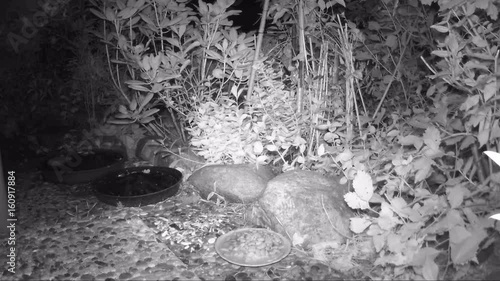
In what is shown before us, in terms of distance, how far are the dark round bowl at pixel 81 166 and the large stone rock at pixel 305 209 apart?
130 centimetres

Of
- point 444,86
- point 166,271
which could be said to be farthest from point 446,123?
point 166,271

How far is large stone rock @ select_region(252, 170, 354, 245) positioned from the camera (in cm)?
219

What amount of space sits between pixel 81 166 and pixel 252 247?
173cm

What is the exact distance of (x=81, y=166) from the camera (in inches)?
127

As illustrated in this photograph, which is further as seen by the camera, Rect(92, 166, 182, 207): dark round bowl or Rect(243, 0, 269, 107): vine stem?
Rect(243, 0, 269, 107): vine stem

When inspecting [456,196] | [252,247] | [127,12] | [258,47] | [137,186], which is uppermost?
[127,12]

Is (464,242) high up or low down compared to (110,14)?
down

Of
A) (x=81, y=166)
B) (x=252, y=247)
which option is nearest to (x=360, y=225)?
(x=252, y=247)

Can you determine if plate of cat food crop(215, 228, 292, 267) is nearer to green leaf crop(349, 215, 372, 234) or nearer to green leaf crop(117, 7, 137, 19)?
green leaf crop(349, 215, 372, 234)

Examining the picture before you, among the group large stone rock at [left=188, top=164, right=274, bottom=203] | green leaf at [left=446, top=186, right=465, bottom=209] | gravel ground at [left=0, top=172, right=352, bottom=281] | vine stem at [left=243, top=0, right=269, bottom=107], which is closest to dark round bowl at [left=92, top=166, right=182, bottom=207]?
gravel ground at [left=0, top=172, right=352, bottom=281]

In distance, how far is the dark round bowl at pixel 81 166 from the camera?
3.08 m

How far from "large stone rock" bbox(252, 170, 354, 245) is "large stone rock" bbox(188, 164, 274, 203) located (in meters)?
0.26

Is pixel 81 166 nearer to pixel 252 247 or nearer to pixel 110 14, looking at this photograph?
pixel 110 14

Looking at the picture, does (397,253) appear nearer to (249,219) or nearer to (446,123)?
(446,123)
